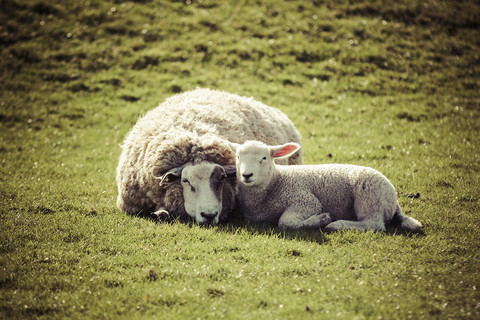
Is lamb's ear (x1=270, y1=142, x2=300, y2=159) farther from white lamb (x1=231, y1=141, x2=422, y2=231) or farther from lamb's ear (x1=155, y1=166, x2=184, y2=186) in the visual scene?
lamb's ear (x1=155, y1=166, x2=184, y2=186)

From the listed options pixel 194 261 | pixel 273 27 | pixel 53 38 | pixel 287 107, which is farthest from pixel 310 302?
pixel 53 38

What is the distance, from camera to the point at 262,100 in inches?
565

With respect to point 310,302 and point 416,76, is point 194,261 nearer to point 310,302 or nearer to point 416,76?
point 310,302

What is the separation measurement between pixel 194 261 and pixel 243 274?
0.72m

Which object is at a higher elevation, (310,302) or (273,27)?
(273,27)

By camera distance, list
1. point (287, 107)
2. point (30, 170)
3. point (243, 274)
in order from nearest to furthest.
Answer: point (243, 274)
point (30, 170)
point (287, 107)

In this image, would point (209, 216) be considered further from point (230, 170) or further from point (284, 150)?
point (284, 150)

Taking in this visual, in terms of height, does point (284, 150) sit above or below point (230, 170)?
above

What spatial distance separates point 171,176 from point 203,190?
636 millimetres

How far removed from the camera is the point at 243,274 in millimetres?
5020

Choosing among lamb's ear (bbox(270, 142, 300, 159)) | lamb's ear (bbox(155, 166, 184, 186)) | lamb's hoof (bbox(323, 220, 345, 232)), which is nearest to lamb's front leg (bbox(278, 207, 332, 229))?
lamb's hoof (bbox(323, 220, 345, 232))

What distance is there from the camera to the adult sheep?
6.54 meters

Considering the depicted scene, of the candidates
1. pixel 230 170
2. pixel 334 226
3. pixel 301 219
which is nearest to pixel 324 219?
pixel 334 226

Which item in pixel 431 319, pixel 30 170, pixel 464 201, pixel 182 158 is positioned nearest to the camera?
pixel 431 319
